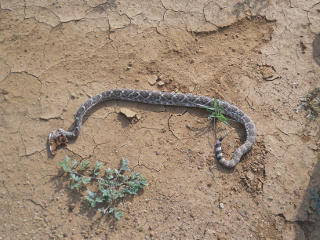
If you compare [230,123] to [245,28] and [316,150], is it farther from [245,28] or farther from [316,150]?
[245,28]

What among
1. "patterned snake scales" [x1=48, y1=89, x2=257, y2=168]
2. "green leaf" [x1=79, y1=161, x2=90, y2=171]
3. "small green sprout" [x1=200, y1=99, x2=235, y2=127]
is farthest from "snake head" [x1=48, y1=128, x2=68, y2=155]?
"small green sprout" [x1=200, y1=99, x2=235, y2=127]

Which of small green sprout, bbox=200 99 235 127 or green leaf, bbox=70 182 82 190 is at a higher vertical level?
small green sprout, bbox=200 99 235 127

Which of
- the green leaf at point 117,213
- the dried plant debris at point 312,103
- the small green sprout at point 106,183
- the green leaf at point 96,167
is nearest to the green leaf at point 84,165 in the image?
the small green sprout at point 106,183

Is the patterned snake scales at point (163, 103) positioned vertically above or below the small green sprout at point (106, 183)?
above

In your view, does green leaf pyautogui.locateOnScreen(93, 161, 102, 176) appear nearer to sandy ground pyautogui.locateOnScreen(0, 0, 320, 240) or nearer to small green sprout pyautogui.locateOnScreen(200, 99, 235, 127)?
sandy ground pyautogui.locateOnScreen(0, 0, 320, 240)

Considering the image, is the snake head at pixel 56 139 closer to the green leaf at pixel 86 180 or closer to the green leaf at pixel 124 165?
the green leaf at pixel 86 180

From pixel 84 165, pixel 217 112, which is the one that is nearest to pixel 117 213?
pixel 84 165

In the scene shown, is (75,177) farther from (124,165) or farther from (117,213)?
(117,213)

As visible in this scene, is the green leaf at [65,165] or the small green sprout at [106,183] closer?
the small green sprout at [106,183]
